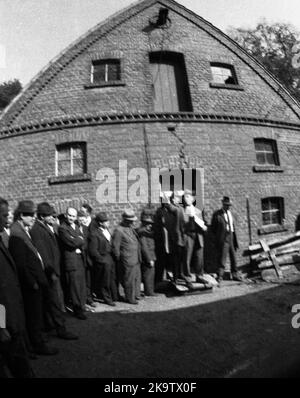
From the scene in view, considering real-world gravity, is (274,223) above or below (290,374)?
above

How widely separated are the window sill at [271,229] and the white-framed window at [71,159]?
577cm

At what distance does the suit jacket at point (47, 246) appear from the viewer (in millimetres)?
4230

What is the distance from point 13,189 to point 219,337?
7105 mm

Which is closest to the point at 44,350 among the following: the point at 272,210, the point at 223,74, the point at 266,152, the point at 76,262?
the point at 76,262

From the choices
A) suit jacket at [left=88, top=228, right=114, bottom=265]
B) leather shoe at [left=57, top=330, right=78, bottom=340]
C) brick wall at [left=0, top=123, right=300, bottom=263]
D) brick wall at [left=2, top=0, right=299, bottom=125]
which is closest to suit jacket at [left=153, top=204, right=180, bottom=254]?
brick wall at [left=0, top=123, right=300, bottom=263]

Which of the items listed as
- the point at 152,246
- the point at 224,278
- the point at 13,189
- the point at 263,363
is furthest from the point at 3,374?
the point at 13,189

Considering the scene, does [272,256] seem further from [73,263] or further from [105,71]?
[105,71]

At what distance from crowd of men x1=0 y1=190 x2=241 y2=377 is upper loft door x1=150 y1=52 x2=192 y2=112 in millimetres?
3142

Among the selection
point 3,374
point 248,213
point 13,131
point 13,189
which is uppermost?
point 13,131

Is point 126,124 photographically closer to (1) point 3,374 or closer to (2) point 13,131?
(2) point 13,131

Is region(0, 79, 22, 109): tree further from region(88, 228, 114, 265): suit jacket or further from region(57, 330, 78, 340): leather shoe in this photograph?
region(57, 330, 78, 340): leather shoe

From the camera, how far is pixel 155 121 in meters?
8.81

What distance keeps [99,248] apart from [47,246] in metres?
1.38
